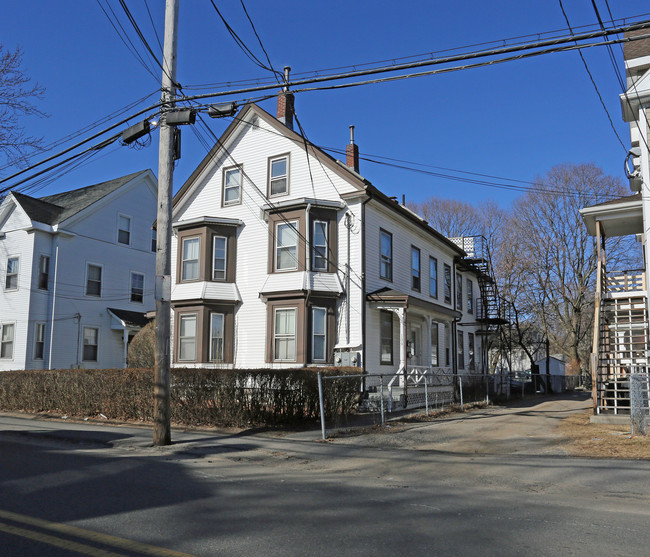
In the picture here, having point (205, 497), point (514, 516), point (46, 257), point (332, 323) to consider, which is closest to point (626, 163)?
point (332, 323)

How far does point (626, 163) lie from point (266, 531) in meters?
17.4

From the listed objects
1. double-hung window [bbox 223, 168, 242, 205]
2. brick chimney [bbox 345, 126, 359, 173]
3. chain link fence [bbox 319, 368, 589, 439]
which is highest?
brick chimney [bbox 345, 126, 359, 173]

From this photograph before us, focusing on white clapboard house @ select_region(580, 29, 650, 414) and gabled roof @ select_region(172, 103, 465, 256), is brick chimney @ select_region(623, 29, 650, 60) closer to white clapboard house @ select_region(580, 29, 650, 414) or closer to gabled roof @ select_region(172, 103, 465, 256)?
white clapboard house @ select_region(580, 29, 650, 414)

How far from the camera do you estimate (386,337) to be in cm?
2136

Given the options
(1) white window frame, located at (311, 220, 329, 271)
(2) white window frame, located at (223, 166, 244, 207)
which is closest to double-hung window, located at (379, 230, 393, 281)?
(1) white window frame, located at (311, 220, 329, 271)

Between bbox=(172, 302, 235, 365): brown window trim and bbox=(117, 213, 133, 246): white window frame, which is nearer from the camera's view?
bbox=(172, 302, 235, 365): brown window trim

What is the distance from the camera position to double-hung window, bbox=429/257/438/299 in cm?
2588

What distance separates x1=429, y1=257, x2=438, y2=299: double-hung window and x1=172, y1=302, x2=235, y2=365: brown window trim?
9176 millimetres

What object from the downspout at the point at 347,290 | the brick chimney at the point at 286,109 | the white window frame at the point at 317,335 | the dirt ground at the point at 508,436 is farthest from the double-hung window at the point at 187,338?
the dirt ground at the point at 508,436

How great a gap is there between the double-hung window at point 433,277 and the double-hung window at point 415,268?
1.58 m

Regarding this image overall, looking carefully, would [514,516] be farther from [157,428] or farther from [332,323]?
[332,323]

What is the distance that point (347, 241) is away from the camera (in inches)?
788

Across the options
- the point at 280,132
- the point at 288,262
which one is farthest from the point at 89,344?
the point at 280,132

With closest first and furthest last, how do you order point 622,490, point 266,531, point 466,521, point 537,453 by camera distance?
point 266,531
point 466,521
point 622,490
point 537,453
